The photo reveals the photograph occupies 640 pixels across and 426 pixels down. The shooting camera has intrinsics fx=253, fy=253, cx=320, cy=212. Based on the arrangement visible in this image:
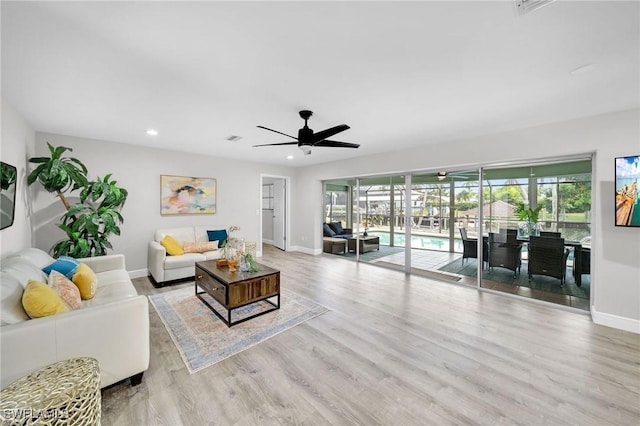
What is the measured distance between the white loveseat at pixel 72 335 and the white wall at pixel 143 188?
7.80ft

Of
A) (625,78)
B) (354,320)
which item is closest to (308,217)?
(354,320)

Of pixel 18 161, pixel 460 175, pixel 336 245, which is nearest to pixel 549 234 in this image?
pixel 460 175

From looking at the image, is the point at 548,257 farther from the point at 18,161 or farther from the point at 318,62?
the point at 18,161

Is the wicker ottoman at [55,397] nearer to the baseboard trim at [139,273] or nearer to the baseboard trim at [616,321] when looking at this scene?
the baseboard trim at [139,273]

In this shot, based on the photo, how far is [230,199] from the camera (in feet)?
20.6

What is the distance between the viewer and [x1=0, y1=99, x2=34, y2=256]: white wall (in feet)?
8.95

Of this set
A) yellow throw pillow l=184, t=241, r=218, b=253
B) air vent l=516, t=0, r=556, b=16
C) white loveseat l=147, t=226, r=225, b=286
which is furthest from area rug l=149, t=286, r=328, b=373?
air vent l=516, t=0, r=556, b=16

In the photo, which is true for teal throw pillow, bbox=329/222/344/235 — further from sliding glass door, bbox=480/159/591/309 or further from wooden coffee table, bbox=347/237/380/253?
sliding glass door, bbox=480/159/591/309

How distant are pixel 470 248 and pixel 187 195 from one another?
583 centimetres

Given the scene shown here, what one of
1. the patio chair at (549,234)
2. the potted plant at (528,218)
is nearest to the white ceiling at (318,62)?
the potted plant at (528,218)

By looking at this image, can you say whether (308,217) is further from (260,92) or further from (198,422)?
(198,422)

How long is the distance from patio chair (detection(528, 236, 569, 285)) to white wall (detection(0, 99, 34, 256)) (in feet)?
22.2

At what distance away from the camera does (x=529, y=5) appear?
1.47 metres

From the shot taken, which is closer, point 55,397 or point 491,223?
point 55,397
